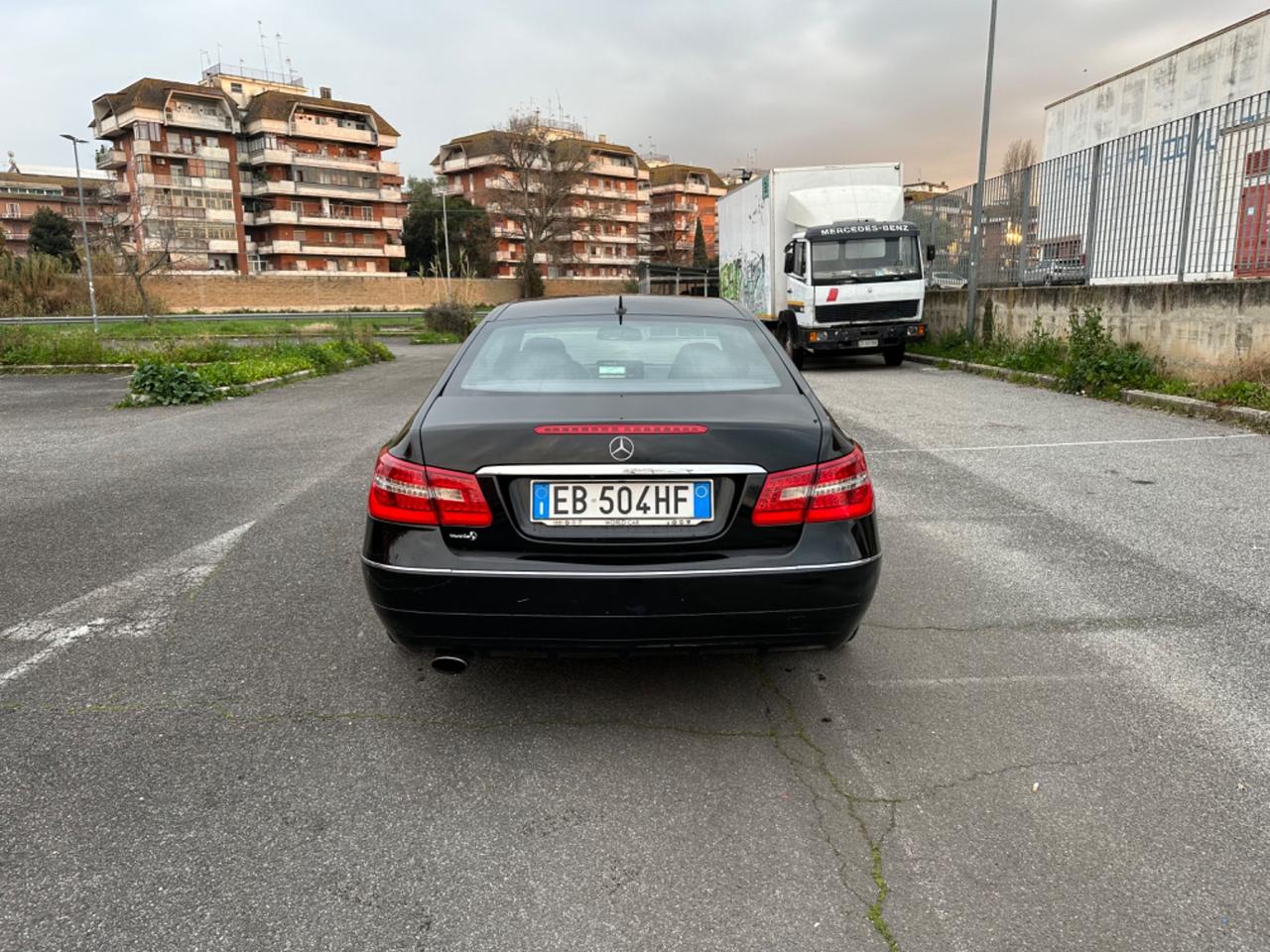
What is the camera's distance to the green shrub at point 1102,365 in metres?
11.6

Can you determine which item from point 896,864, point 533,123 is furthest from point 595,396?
point 533,123

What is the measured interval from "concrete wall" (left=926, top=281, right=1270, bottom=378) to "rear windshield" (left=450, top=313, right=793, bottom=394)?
9035 millimetres

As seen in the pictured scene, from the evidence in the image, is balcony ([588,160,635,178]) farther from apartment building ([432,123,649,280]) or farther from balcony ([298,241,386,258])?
balcony ([298,241,386,258])

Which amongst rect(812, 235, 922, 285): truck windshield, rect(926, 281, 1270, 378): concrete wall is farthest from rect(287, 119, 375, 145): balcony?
rect(926, 281, 1270, 378): concrete wall

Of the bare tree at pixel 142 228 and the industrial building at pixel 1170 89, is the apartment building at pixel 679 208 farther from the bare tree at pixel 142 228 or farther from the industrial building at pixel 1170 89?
the industrial building at pixel 1170 89

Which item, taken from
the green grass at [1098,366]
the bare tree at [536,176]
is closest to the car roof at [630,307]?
the green grass at [1098,366]

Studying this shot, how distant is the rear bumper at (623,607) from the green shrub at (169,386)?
11.3m

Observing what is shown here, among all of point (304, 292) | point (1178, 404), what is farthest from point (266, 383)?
point (304, 292)

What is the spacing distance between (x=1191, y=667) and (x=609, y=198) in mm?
103018

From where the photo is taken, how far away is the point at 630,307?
13.4 feet

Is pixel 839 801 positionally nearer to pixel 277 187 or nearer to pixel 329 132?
pixel 277 187

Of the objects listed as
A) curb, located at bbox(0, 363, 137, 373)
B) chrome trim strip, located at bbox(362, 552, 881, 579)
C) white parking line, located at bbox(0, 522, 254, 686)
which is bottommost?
white parking line, located at bbox(0, 522, 254, 686)

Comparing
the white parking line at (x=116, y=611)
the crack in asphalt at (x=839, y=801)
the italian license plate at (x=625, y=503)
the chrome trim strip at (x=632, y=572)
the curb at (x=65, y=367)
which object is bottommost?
the crack in asphalt at (x=839, y=801)

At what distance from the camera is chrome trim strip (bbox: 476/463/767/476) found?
2.75 m
